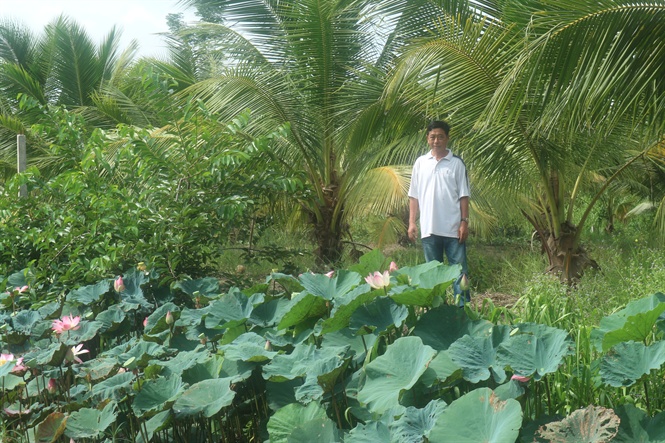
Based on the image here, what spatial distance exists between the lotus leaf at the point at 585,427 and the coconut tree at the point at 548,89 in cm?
336

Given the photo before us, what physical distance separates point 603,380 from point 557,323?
1566mm

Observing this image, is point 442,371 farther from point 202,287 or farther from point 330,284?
point 202,287

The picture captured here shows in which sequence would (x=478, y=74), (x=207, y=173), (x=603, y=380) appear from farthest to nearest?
(x=478, y=74) < (x=207, y=173) < (x=603, y=380)

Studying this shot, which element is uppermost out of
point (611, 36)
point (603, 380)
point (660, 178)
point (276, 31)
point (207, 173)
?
point (276, 31)

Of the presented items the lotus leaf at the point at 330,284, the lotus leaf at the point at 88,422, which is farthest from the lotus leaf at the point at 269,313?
the lotus leaf at the point at 88,422

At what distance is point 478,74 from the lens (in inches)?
243

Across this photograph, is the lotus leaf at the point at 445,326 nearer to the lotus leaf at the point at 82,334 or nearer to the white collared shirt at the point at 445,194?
the lotus leaf at the point at 82,334

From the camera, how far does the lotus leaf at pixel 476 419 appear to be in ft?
5.57

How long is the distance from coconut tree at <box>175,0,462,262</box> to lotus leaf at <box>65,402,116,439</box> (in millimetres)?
5162

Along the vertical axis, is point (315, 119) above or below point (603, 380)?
→ above

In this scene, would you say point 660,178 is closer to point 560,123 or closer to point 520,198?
point 520,198

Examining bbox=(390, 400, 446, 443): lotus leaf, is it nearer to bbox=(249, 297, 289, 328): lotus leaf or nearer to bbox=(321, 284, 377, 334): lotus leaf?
bbox=(321, 284, 377, 334): lotus leaf

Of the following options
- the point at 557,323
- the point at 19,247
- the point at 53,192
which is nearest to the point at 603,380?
the point at 557,323

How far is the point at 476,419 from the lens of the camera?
5.73ft
